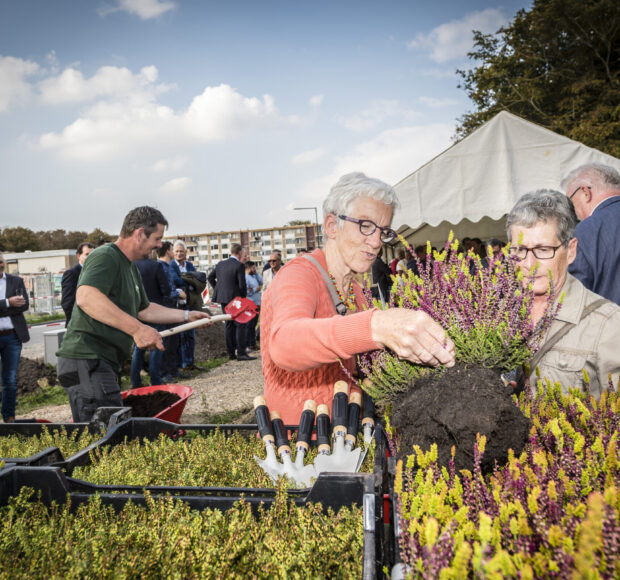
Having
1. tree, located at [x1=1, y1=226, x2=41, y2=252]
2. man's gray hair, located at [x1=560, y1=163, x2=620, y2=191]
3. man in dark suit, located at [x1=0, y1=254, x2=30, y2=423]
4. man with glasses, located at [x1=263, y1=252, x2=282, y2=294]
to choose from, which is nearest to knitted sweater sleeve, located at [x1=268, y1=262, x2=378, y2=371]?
man's gray hair, located at [x1=560, y1=163, x2=620, y2=191]

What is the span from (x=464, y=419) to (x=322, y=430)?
66 centimetres

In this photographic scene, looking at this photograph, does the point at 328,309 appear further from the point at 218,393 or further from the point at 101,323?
the point at 218,393

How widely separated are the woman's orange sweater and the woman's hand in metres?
0.07

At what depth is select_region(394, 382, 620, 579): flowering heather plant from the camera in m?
0.76

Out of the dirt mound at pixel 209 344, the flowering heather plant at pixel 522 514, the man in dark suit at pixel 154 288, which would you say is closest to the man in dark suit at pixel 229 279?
the dirt mound at pixel 209 344

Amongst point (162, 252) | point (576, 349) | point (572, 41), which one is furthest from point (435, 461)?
point (572, 41)

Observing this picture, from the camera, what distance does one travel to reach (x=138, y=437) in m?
2.41

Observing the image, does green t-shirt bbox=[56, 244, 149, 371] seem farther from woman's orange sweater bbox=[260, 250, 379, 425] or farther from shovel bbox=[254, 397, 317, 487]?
shovel bbox=[254, 397, 317, 487]

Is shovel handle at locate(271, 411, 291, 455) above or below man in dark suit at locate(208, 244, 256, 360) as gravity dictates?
below

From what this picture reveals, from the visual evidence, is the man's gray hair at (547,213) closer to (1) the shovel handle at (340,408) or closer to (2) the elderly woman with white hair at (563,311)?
(2) the elderly woman with white hair at (563,311)

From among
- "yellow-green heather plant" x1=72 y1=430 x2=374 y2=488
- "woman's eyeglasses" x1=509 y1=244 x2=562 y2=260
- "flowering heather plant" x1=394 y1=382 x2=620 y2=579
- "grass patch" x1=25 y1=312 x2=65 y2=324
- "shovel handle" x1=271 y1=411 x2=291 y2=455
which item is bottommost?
"grass patch" x1=25 y1=312 x2=65 y2=324

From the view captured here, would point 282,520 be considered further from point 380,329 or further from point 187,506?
point 380,329

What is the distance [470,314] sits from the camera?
146 centimetres

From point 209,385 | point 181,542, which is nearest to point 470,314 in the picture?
point 181,542
